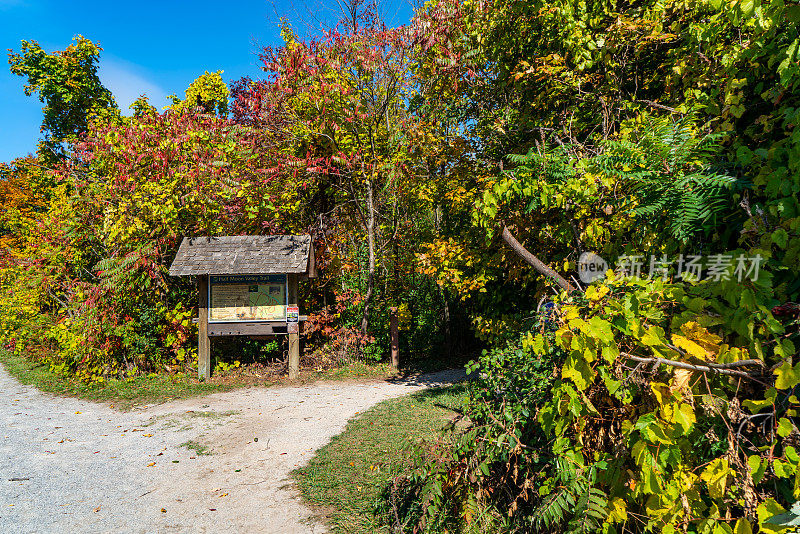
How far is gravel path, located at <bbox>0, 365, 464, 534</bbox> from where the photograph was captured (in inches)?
169

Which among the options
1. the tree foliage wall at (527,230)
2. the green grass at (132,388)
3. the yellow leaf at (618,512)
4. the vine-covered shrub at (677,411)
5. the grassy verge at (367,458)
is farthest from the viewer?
the green grass at (132,388)

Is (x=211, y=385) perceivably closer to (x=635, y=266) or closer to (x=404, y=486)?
(x=404, y=486)

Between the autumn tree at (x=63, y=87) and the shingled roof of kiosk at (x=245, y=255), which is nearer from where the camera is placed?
the shingled roof of kiosk at (x=245, y=255)

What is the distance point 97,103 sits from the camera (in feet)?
71.0

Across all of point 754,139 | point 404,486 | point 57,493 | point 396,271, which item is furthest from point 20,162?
point 754,139

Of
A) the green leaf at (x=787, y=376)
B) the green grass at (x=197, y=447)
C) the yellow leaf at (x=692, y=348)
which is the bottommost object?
the green grass at (x=197, y=447)

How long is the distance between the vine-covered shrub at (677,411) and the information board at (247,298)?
27.4 ft

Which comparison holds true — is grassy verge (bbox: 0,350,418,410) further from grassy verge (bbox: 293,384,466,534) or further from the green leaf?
the green leaf

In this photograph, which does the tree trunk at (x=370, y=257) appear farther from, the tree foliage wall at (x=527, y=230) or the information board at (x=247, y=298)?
the information board at (x=247, y=298)

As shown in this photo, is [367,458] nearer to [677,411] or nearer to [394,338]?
[677,411]

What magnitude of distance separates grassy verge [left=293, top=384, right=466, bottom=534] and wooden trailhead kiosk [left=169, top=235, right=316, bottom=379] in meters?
3.49

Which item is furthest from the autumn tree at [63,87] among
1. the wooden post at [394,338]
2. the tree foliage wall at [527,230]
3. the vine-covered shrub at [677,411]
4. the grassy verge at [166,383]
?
the vine-covered shrub at [677,411]

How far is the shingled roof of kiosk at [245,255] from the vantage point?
10094 mm

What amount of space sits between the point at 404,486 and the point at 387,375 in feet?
23.4
